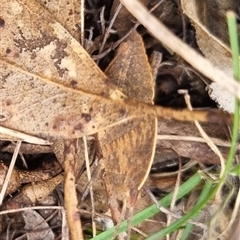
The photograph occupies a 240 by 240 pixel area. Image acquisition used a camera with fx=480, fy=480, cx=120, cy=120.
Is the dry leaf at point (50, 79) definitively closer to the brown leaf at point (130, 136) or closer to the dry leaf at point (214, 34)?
the brown leaf at point (130, 136)

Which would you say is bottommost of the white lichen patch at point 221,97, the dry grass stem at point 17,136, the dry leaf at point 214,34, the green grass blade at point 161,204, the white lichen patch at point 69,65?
the green grass blade at point 161,204

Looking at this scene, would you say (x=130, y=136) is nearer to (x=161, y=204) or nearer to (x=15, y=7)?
(x=161, y=204)

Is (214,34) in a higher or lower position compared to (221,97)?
higher

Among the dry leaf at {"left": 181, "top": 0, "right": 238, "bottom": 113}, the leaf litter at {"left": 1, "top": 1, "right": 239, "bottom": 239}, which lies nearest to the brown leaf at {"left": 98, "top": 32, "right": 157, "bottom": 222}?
the leaf litter at {"left": 1, "top": 1, "right": 239, "bottom": 239}

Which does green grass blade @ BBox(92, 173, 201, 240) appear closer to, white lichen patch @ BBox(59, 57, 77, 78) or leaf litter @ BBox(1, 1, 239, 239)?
leaf litter @ BBox(1, 1, 239, 239)

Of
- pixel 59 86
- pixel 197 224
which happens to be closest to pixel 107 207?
pixel 197 224

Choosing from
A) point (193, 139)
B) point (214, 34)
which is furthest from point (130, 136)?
point (214, 34)

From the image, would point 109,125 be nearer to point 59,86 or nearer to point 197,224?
point 59,86

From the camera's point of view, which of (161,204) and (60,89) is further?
(161,204)

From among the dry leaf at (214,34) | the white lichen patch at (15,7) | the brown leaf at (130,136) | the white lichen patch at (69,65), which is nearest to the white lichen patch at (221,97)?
the dry leaf at (214,34)
